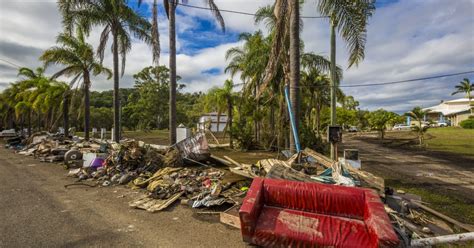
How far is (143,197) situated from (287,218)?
3960 millimetres

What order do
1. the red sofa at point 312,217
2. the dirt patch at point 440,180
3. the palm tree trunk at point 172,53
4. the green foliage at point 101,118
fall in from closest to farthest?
the red sofa at point 312,217, the dirt patch at point 440,180, the palm tree trunk at point 172,53, the green foliage at point 101,118

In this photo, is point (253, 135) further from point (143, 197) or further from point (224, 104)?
point (143, 197)

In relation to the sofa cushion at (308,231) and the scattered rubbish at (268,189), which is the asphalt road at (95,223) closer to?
the scattered rubbish at (268,189)

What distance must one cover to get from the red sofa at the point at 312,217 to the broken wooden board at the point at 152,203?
241 cm

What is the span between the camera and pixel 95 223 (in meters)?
4.86

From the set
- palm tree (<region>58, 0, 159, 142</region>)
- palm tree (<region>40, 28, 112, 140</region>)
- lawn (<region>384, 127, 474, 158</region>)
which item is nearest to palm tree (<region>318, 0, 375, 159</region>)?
palm tree (<region>58, 0, 159, 142</region>)

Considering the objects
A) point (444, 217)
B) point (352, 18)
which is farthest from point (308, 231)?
point (352, 18)

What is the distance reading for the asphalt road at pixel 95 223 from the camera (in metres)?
4.14

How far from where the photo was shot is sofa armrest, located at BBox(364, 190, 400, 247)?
3.27 metres

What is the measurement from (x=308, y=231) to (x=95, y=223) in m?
3.96

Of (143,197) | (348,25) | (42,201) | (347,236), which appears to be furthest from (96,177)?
(348,25)

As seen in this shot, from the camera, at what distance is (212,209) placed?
566 cm

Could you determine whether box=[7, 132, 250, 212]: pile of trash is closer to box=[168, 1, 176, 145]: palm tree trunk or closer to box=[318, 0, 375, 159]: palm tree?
box=[168, 1, 176, 145]: palm tree trunk

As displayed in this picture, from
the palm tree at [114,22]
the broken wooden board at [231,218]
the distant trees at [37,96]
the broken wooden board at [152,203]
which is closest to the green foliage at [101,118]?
the distant trees at [37,96]
